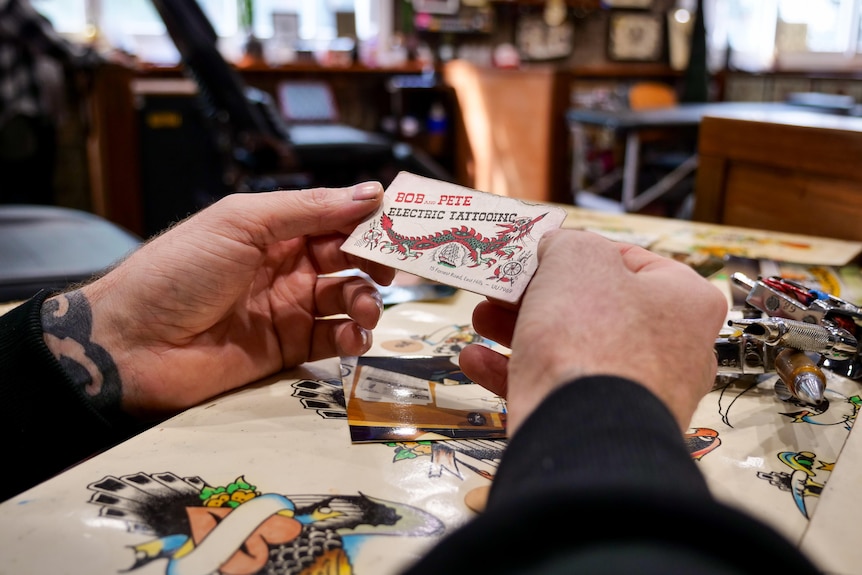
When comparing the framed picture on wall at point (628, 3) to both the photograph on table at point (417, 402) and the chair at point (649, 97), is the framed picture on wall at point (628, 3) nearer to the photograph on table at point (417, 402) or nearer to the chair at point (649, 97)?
the chair at point (649, 97)

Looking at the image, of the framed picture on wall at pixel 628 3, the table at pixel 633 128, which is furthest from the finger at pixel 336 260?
→ the framed picture on wall at pixel 628 3

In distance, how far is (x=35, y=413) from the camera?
69 cm

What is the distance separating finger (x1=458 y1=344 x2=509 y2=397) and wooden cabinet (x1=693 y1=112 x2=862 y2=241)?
3.33 ft

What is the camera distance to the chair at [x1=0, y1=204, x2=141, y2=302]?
4.21 ft

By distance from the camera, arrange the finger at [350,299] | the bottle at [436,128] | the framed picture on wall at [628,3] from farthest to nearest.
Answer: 1. the framed picture on wall at [628,3]
2. the bottle at [436,128]
3. the finger at [350,299]

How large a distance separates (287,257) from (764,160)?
3.81 feet

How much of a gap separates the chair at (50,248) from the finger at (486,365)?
779mm

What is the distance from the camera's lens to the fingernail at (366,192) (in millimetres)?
782

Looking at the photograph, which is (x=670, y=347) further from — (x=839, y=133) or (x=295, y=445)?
(x=839, y=133)

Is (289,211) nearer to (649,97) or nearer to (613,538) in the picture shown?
(613,538)

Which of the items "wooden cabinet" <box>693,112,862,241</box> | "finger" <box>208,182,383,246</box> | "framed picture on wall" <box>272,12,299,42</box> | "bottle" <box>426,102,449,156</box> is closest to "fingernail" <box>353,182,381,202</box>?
"finger" <box>208,182,383,246</box>

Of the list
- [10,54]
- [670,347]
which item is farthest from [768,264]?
[10,54]

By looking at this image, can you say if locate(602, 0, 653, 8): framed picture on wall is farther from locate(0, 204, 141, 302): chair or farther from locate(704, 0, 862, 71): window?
locate(0, 204, 141, 302): chair

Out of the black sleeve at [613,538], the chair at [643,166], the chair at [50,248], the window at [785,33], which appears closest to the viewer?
the black sleeve at [613,538]
